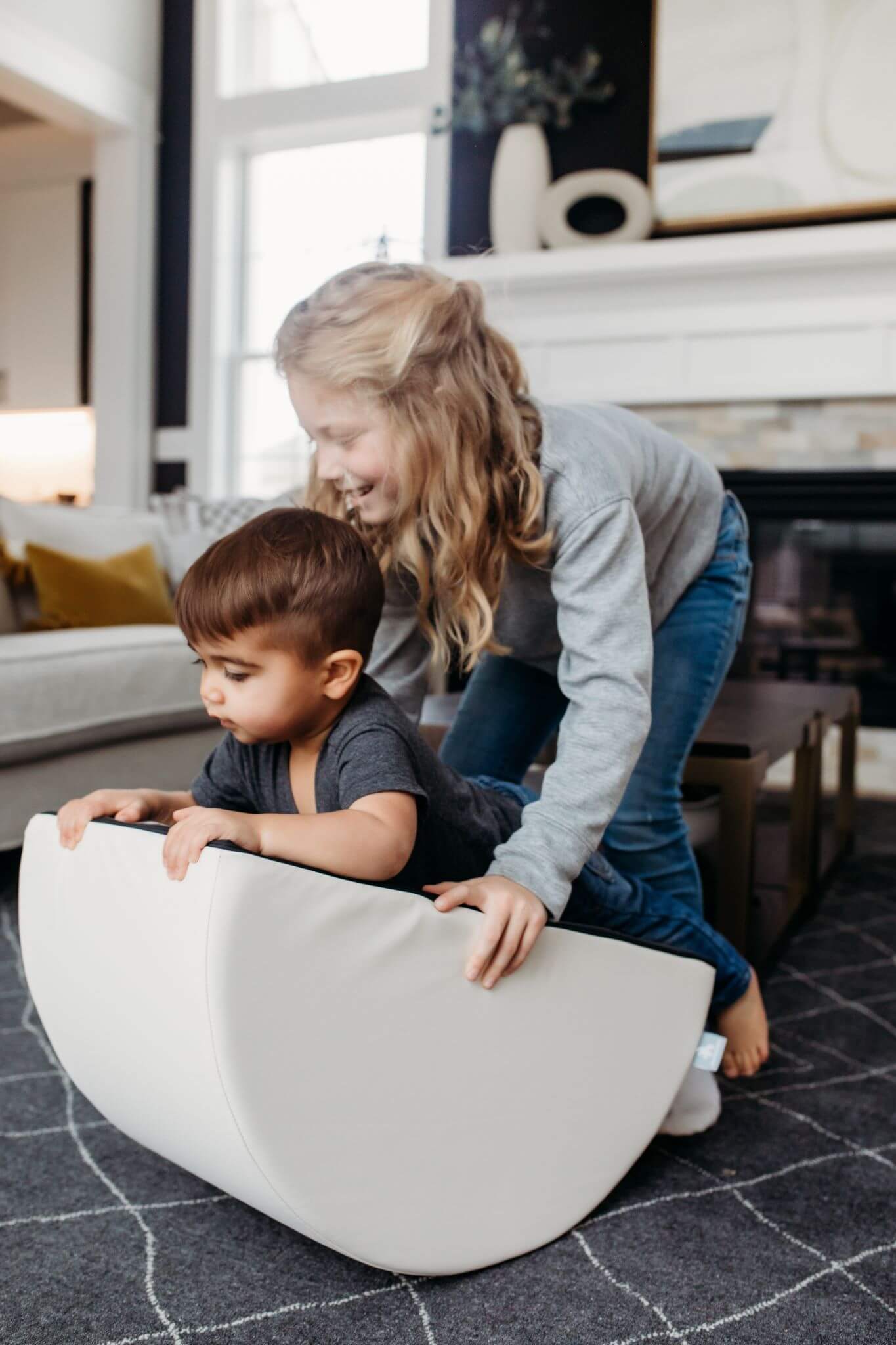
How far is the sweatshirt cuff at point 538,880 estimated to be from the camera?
3.12 ft

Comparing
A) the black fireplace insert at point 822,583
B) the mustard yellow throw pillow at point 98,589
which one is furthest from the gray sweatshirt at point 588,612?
the black fireplace insert at point 822,583

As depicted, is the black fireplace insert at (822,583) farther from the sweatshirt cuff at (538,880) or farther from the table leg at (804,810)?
the sweatshirt cuff at (538,880)

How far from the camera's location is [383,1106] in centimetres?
85

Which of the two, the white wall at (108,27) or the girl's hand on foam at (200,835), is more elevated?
the white wall at (108,27)

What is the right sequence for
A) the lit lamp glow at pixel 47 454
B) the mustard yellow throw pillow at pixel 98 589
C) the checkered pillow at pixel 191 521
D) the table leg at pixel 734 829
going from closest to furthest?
the table leg at pixel 734 829 < the mustard yellow throw pillow at pixel 98 589 < the checkered pillow at pixel 191 521 < the lit lamp glow at pixel 47 454

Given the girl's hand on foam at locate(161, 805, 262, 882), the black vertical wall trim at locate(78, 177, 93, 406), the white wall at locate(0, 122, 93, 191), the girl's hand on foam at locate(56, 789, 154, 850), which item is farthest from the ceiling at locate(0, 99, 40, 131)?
the girl's hand on foam at locate(161, 805, 262, 882)

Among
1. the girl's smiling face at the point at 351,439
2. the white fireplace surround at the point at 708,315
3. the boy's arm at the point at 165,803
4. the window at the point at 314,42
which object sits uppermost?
the window at the point at 314,42

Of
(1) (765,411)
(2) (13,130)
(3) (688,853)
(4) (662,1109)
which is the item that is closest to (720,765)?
(3) (688,853)

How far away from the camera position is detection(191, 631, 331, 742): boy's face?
3.01 feet

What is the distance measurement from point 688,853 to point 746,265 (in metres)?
2.91

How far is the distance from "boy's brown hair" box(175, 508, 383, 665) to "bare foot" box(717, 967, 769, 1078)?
2.15ft

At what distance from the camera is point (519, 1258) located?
0.99 m

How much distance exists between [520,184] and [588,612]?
3.34 meters

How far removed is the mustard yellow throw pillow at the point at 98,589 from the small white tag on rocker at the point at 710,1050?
174 cm
